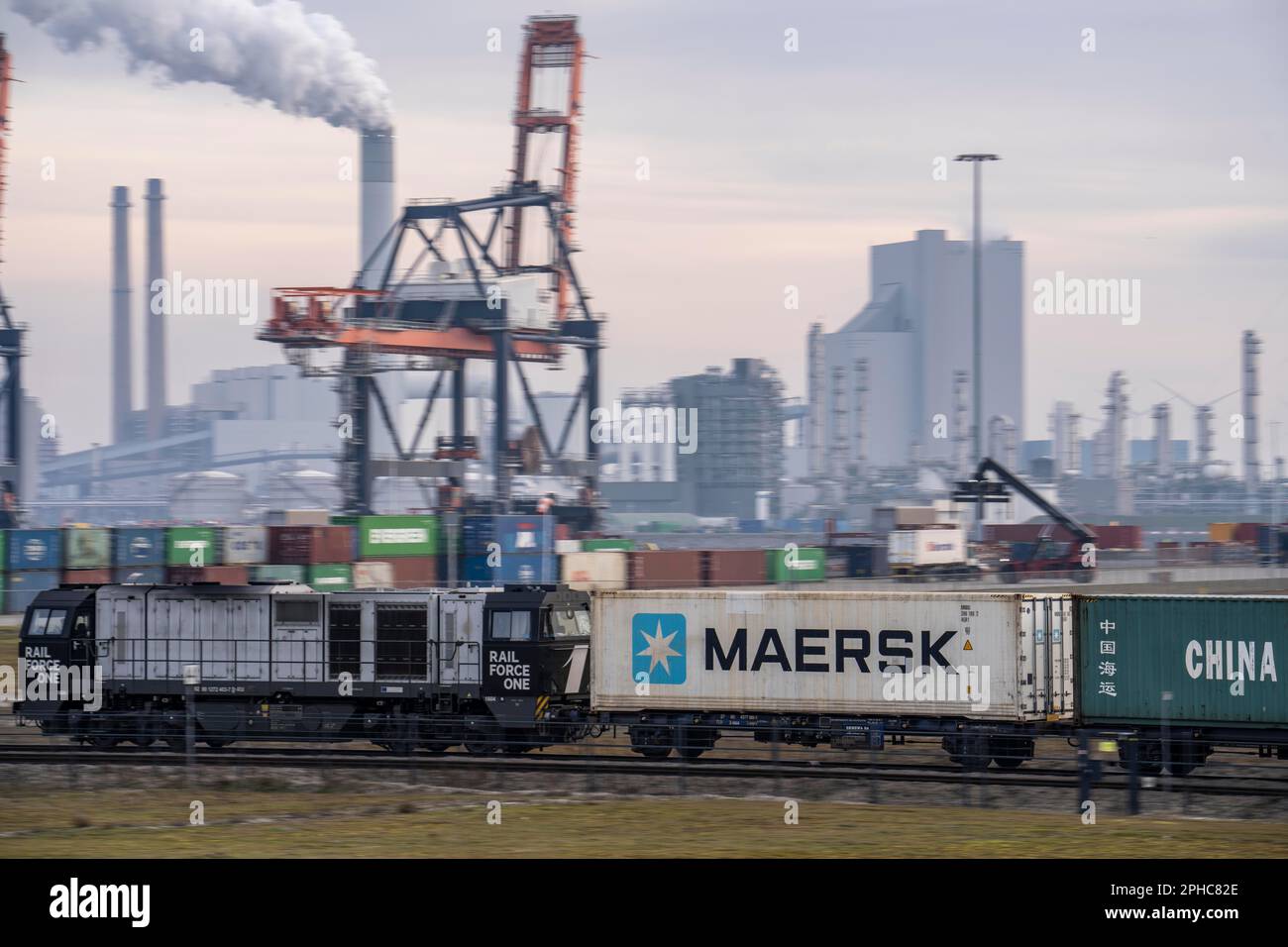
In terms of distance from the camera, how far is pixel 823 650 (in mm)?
29594

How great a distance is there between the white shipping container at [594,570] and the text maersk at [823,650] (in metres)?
56.2

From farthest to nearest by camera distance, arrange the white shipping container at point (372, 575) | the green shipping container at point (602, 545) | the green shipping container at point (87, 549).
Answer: the green shipping container at point (602, 545) → the white shipping container at point (372, 575) → the green shipping container at point (87, 549)

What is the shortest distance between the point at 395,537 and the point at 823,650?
6356 cm

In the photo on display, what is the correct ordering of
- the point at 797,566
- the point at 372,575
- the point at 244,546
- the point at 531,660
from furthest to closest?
the point at 797,566, the point at 244,546, the point at 372,575, the point at 531,660

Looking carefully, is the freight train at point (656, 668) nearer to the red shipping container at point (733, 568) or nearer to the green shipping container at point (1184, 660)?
the green shipping container at point (1184, 660)

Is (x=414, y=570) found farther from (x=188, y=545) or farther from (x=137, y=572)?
(x=137, y=572)

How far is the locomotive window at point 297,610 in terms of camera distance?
33438 mm

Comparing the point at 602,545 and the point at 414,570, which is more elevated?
the point at 602,545

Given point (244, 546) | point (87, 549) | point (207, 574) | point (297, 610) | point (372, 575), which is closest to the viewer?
point (297, 610)

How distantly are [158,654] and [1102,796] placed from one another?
2110cm

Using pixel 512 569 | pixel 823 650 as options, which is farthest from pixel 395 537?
pixel 823 650

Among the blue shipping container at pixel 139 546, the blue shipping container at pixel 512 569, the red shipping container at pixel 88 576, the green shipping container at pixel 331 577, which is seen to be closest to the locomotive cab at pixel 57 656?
the red shipping container at pixel 88 576

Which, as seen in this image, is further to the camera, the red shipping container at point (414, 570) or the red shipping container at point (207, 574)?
the red shipping container at point (414, 570)
